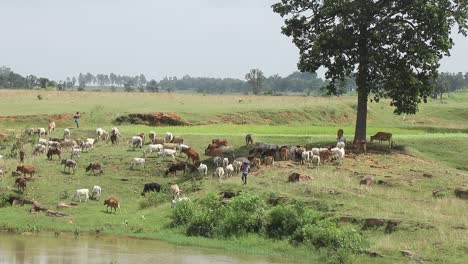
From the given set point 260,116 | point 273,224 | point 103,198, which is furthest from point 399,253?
point 260,116

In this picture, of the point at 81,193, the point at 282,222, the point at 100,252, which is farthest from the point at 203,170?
the point at 100,252

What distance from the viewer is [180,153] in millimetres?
42500

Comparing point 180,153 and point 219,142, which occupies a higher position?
point 219,142

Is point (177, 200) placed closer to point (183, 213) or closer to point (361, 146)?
point (183, 213)

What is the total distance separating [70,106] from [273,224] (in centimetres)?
4333

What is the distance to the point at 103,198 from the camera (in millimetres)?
37062

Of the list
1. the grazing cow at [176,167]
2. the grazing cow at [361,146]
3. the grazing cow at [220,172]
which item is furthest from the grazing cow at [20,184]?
the grazing cow at [361,146]

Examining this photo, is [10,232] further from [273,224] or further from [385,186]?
[385,186]

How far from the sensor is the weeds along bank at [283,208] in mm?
28047

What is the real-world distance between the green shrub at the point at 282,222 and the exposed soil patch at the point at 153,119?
30.2 metres

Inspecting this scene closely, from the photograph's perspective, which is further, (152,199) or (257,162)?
(257,162)

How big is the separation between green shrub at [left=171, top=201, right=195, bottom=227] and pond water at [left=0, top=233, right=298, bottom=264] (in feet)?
6.67

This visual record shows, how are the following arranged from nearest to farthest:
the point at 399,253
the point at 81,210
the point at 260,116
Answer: the point at 399,253 → the point at 81,210 → the point at 260,116

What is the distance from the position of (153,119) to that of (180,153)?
717 inches
